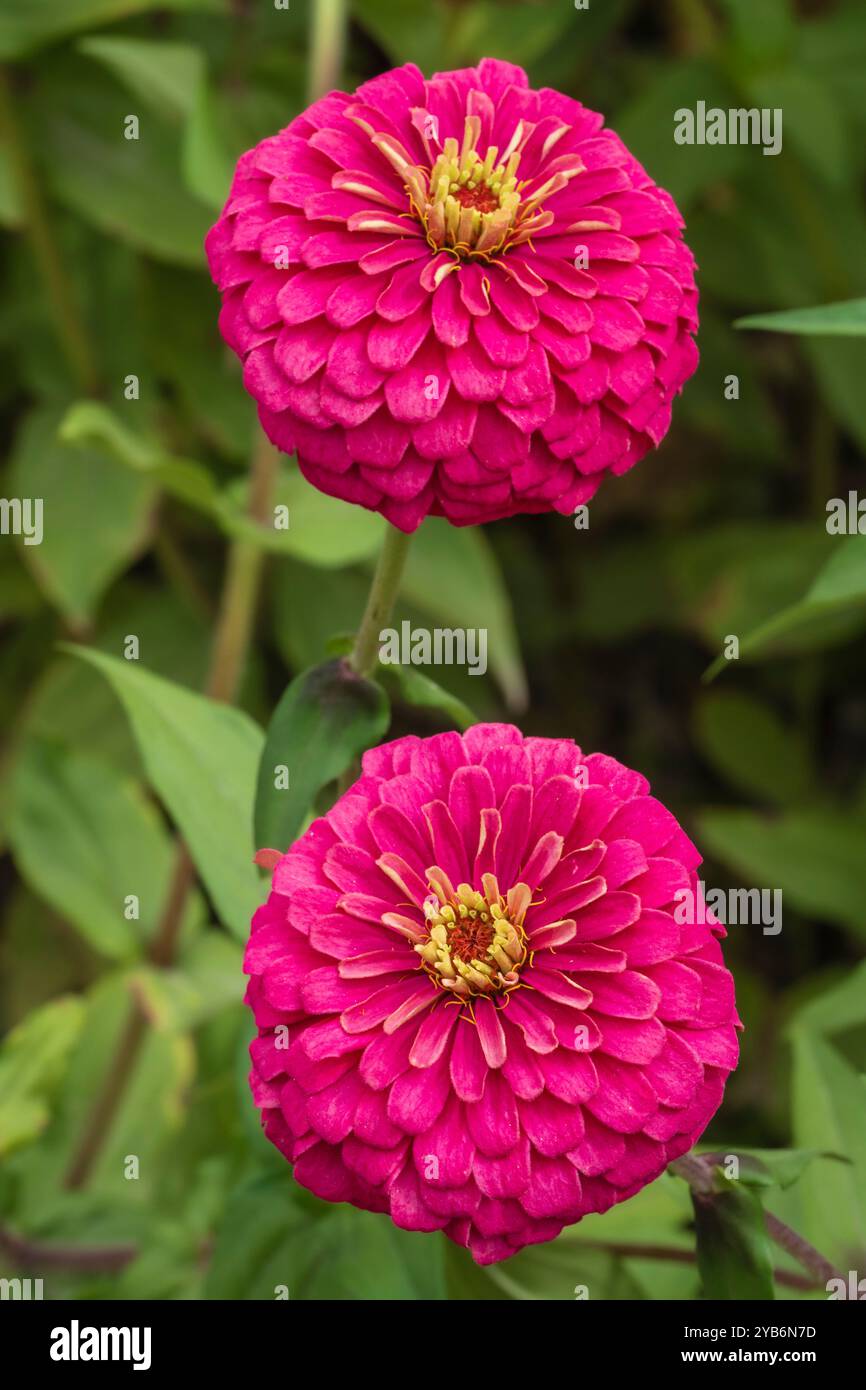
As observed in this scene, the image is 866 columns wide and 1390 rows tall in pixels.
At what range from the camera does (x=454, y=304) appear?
508mm

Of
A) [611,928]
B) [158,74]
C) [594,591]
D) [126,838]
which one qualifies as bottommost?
[611,928]

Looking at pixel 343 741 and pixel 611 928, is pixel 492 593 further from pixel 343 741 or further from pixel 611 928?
pixel 611 928

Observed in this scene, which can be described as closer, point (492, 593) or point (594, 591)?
point (492, 593)

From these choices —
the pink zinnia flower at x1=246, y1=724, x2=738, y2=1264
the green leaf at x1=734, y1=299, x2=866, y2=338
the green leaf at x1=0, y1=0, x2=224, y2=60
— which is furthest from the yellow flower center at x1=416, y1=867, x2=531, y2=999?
the green leaf at x1=0, y1=0, x2=224, y2=60

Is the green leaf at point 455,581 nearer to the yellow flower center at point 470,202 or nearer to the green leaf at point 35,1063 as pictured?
the green leaf at point 35,1063

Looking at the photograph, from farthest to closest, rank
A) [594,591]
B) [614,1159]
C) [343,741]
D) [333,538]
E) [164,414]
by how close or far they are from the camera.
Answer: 1. [594,591]
2. [164,414]
3. [333,538]
4. [343,741]
5. [614,1159]

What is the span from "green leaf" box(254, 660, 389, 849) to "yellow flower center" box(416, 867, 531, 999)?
0.10 meters

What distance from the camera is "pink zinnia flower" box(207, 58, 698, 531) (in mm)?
489

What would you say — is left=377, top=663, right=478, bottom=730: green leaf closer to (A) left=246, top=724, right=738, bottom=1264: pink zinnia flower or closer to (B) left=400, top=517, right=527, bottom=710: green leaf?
(A) left=246, top=724, right=738, bottom=1264: pink zinnia flower

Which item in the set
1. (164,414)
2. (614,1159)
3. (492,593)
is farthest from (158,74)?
(614,1159)

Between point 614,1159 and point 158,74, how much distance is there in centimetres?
79

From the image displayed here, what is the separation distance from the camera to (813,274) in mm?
1287

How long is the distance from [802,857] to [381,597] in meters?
0.75

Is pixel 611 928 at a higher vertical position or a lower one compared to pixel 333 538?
lower
